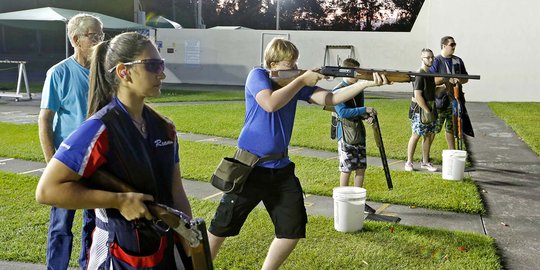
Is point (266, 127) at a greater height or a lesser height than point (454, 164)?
greater

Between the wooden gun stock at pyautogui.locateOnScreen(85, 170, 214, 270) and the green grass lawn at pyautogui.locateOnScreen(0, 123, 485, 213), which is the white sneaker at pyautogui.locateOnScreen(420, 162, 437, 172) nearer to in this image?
the green grass lawn at pyautogui.locateOnScreen(0, 123, 485, 213)

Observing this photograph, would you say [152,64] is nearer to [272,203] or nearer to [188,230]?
[188,230]

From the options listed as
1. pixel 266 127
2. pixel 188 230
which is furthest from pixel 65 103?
pixel 188 230

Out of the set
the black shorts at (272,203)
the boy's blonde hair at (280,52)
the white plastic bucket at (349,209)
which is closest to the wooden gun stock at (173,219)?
the black shorts at (272,203)

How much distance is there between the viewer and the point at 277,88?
4023mm

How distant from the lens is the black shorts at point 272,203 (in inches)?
158

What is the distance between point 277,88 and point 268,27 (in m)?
57.7

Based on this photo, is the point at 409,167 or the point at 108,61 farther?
the point at 409,167

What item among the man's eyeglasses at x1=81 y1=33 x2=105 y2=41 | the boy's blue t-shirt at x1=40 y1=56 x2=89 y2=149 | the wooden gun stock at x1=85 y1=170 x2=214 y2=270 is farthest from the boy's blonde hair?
the wooden gun stock at x1=85 y1=170 x2=214 y2=270

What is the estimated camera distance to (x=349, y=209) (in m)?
5.68

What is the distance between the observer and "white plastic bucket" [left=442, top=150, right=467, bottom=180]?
26.6ft

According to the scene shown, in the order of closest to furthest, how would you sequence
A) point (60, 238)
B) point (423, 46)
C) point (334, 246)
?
1. point (60, 238)
2. point (334, 246)
3. point (423, 46)

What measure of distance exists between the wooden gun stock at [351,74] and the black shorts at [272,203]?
652mm

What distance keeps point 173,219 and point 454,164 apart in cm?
662
